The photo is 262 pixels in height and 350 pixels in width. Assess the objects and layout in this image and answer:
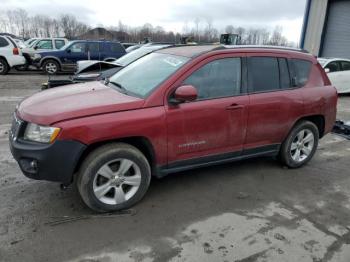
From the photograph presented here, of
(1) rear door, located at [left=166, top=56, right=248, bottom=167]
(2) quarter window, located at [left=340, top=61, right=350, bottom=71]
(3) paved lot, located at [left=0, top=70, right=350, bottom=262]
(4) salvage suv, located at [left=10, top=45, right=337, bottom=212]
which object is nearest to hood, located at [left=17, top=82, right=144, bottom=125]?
(4) salvage suv, located at [left=10, top=45, right=337, bottom=212]

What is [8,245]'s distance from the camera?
9.33ft

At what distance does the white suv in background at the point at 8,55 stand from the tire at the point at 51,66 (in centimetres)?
98

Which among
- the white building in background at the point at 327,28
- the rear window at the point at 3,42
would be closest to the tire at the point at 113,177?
the rear window at the point at 3,42

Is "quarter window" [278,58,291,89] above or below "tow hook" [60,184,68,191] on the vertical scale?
above

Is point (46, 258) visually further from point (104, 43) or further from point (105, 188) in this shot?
point (104, 43)

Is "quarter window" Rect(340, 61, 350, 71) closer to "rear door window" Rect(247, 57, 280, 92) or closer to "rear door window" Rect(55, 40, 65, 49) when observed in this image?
"rear door window" Rect(247, 57, 280, 92)

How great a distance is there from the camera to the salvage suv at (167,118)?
3.07m

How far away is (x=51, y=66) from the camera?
15484 millimetres

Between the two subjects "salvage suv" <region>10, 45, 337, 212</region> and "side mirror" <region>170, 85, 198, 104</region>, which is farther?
"side mirror" <region>170, 85, 198, 104</region>

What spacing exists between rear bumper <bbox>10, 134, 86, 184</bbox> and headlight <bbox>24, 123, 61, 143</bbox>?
0.05 m

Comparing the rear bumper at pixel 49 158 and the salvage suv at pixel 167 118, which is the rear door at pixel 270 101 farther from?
the rear bumper at pixel 49 158

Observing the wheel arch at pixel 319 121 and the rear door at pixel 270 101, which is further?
the wheel arch at pixel 319 121

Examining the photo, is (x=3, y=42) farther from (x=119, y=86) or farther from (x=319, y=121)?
(x=319, y=121)

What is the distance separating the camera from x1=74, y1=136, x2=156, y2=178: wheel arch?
324 cm
